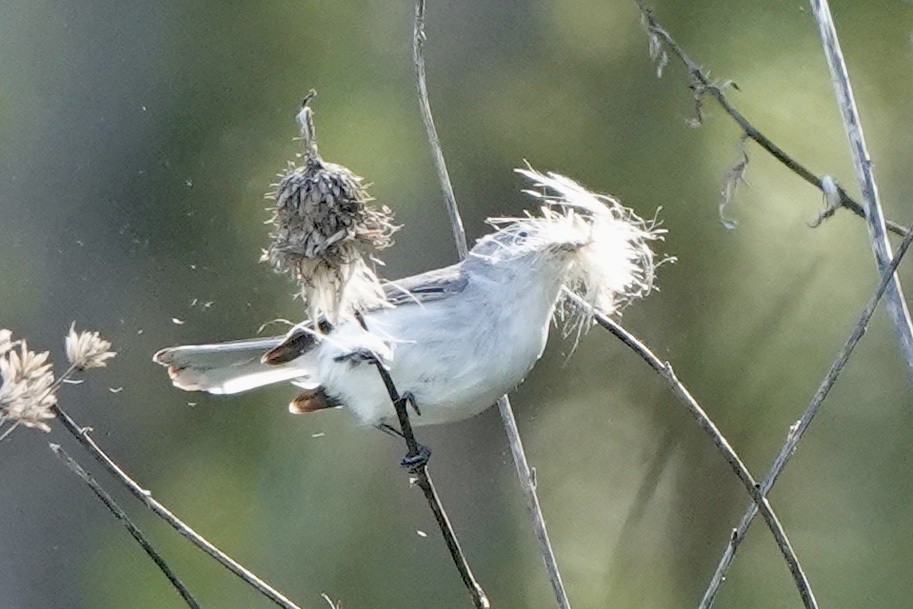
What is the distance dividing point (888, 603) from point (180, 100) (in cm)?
238

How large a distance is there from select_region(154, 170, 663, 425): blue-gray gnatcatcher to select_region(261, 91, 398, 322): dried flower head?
0.23m

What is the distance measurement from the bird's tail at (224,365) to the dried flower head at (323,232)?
0.61 meters

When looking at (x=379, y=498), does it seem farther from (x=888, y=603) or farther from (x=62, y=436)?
(x=888, y=603)

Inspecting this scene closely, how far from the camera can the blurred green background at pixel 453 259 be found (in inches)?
144

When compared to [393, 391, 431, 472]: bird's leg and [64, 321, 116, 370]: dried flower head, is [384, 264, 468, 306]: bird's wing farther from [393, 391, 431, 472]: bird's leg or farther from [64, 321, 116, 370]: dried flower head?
[64, 321, 116, 370]: dried flower head

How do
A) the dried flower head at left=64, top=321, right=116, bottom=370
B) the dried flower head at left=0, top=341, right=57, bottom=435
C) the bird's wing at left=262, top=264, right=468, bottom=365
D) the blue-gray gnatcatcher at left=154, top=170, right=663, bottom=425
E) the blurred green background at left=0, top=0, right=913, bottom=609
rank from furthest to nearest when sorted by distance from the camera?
the blurred green background at left=0, top=0, right=913, bottom=609, the bird's wing at left=262, top=264, right=468, bottom=365, the blue-gray gnatcatcher at left=154, top=170, right=663, bottom=425, the dried flower head at left=64, top=321, right=116, bottom=370, the dried flower head at left=0, top=341, right=57, bottom=435

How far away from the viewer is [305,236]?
1433mm

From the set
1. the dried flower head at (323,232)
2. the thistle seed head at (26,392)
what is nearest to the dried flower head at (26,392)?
the thistle seed head at (26,392)

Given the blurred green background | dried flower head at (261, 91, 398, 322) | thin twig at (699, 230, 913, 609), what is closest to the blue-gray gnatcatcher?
dried flower head at (261, 91, 398, 322)

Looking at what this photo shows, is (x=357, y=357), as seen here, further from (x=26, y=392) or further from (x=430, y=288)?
(x=26, y=392)

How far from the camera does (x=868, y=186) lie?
4.80ft

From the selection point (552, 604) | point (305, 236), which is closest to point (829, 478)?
point (552, 604)

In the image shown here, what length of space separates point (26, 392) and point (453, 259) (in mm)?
2545

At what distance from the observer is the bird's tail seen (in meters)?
2.10
